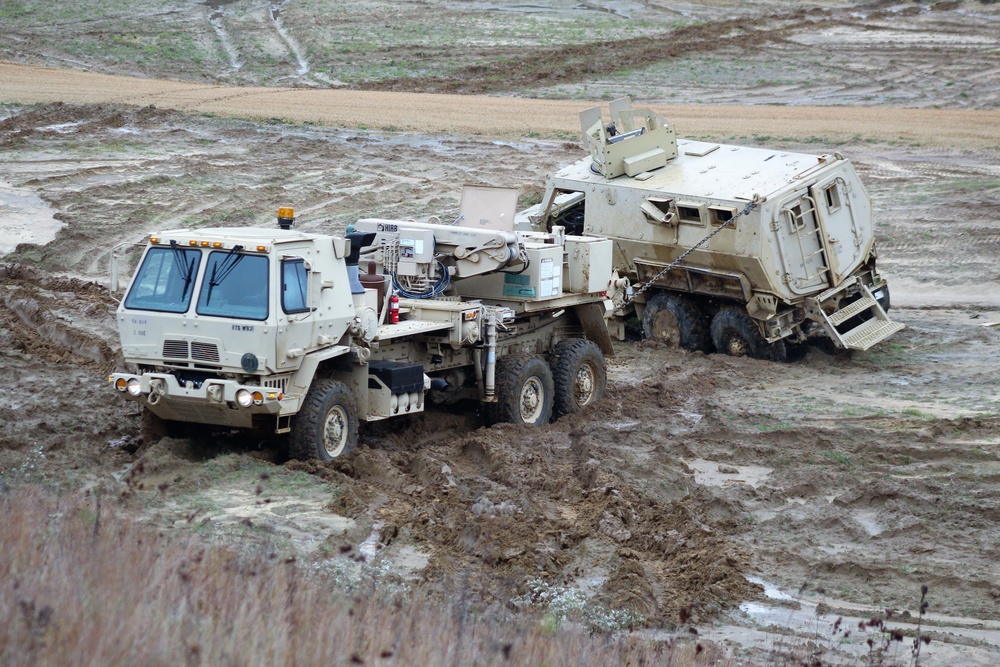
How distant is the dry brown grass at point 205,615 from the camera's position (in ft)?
16.7

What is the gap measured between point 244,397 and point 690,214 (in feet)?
27.9

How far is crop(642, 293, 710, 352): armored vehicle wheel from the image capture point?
719 inches

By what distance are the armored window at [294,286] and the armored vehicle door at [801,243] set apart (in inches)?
303

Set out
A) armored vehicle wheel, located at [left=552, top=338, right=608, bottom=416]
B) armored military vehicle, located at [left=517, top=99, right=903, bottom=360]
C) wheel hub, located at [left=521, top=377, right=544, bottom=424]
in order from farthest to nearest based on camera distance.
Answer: armored military vehicle, located at [left=517, top=99, right=903, bottom=360] < armored vehicle wheel, located at [left=552, top=338, right=608, bottom=416] < wheel hub, located at [left=521, top=377, right=544, bottom=424]

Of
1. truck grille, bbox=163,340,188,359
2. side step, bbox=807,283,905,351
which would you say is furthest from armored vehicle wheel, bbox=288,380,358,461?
side step, bbox=807,283,905,351

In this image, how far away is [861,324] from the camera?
17891 mm

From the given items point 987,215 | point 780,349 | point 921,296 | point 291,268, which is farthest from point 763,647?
point 987,215

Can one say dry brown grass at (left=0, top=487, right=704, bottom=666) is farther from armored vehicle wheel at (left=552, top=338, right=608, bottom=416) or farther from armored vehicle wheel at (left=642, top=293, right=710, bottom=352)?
armored vehicle wheel at (left=642, top=293, right=710, bottom=352)

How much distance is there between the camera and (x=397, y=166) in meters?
28.6

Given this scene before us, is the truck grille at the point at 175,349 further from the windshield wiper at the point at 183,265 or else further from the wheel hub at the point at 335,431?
the wheel hub at the point at 335,431

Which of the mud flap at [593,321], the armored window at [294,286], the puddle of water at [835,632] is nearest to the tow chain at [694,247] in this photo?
the mud flap at [593,321]

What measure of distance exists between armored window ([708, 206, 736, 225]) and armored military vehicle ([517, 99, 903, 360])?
1cm

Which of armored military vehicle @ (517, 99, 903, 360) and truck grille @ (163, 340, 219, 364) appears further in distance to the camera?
armored military vehicle @ (517, 99, 903, 360)

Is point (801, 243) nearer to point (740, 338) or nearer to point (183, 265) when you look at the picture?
point (740, 338)
